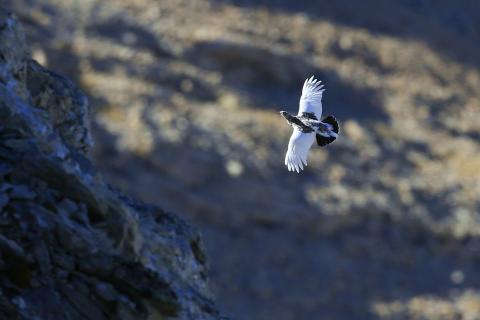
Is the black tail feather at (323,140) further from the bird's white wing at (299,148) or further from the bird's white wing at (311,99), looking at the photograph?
the bird's white wing at (311,99)

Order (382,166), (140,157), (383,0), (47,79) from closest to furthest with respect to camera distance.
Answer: (47,79)
(140,157)
(382,166)
(383,0)

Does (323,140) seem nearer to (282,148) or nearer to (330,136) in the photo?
(330,136)

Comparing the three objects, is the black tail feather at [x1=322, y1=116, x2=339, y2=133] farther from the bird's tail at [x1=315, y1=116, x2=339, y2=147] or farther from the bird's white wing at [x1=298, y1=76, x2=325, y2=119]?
the bird's white wing at [x1=298, y1=76, x2=325, y2=119]

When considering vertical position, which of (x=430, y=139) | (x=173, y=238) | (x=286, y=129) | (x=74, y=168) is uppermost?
(x=430, y=139)

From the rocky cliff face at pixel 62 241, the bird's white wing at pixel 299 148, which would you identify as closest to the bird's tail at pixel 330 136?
the bird's white wing at pixel 299 148

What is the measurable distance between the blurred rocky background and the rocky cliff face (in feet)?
65.3

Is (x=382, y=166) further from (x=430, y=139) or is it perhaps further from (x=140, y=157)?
(x=140, y=157)


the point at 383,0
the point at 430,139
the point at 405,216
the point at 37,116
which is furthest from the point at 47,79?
the point at 383,0

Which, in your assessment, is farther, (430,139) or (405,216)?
(430,139)

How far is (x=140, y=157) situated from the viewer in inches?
1391

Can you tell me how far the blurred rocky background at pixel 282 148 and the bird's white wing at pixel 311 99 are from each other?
671 inches

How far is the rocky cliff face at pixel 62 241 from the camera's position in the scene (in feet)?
36.2

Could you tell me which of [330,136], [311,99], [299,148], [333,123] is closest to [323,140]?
[330,136]

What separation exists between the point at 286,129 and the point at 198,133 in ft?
A: 8.70
